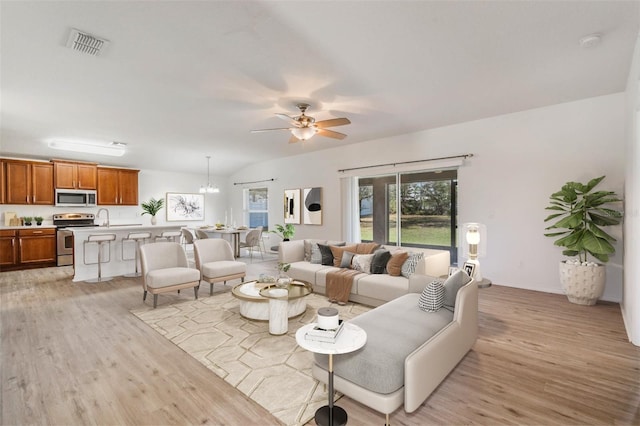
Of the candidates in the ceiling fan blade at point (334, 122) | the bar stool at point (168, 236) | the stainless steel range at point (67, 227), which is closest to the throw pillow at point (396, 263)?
the ceiling fan blade at point (334, 122)

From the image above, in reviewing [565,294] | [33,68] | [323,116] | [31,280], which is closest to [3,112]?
[33,68]

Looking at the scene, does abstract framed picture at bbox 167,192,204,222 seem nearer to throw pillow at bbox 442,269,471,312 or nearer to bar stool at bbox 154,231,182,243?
bar stool at bbox 154,231,182,243

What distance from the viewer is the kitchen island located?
565 centimetres

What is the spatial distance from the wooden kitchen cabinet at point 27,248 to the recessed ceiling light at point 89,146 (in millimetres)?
2092

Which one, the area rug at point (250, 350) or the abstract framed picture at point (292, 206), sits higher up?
the abstract framed picture at point (292, 206)

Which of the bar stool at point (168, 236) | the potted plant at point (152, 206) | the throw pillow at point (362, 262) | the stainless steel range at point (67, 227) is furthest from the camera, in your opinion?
the potted plant at point (152, 206)

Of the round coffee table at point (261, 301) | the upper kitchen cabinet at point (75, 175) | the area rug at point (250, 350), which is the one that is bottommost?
the area rug at point (250, 350)

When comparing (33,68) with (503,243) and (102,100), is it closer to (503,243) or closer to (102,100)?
(102,100)

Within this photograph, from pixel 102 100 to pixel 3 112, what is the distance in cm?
200

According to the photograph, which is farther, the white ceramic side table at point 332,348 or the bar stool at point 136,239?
the bar stool at point 136,239

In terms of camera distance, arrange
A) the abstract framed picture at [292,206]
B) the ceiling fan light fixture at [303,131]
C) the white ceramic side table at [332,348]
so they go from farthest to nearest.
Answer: the abstract framed picture at [292,206], the ceiling fan light fixture at [303,131], the white ceramic side table at [332,348]

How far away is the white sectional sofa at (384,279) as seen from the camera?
3.48 metres

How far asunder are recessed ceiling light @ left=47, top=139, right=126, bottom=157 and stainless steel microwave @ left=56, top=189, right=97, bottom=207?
1.39 metres

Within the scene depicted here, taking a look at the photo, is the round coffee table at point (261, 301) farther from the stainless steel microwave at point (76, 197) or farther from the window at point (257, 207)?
the stainless steel microwave at point (76, 197)
